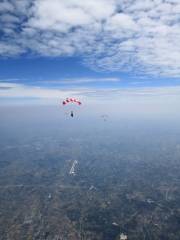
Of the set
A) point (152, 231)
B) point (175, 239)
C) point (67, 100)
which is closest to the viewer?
point (67, 100)

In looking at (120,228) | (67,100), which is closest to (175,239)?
(120,228)

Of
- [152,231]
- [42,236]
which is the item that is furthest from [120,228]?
[42,236]

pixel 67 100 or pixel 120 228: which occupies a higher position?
pixel 67 100

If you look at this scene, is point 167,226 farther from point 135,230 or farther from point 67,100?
point 67,100

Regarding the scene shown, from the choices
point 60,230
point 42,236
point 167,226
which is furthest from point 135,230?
point 42,236

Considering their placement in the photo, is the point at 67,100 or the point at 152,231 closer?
the point at 67,100

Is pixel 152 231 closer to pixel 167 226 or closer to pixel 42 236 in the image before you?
pixel 167 226

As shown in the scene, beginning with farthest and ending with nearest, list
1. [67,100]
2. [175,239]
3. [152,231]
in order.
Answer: [152,231] < [175,239] < [67,100]

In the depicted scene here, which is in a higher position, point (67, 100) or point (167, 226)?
point (67, 100)

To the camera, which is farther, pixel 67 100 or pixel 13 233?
pixel 13 233
